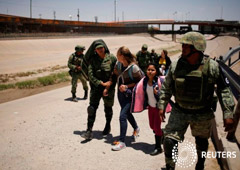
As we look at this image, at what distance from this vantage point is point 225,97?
9.93ft

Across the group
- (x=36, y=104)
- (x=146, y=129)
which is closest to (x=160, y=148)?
(x=146, y=129)

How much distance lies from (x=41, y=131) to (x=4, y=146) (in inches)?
35.8

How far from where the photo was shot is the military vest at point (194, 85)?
3.08 metres

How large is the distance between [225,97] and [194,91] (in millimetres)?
362

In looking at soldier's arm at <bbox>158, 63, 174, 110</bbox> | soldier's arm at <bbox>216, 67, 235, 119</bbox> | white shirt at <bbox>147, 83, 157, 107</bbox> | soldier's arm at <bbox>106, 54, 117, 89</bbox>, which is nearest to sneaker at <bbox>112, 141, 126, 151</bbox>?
white shirt at <bbox>147, 83, 157, 107</bbox>

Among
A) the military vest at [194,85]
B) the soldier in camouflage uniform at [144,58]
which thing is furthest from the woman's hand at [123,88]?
the soldier in camouflage uniform at [144,58]

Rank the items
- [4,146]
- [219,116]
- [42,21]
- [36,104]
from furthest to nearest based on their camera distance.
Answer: [42,21]
[36,104]
[219,116]
[4,146]

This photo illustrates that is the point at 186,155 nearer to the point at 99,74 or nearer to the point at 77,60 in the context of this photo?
the point at 99,74

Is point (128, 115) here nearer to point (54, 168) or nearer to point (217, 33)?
point (54, 168)

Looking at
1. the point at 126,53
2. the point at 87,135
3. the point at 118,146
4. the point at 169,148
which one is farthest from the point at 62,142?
the point at 169,148

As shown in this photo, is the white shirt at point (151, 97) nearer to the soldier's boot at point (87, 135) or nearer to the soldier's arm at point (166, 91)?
the soldier's arm at point (166, 91)

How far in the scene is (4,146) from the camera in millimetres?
4863

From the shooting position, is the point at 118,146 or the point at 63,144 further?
the point at 63,144

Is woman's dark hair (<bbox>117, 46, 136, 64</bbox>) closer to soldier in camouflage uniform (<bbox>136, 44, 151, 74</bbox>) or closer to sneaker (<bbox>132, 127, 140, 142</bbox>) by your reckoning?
sneaker (<bbox>132, 127, 140, 142</bbox>)
